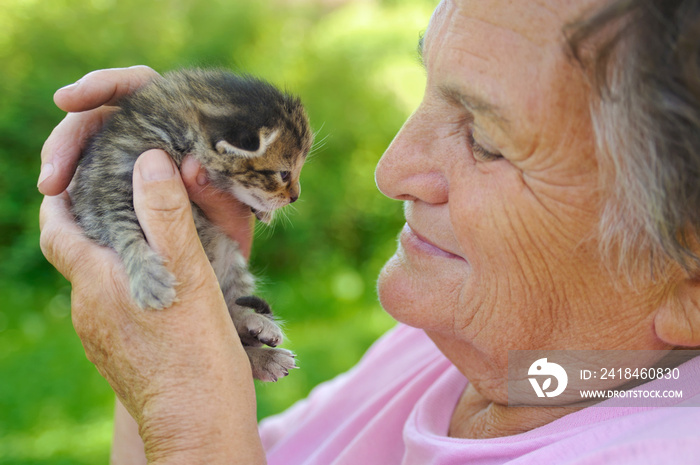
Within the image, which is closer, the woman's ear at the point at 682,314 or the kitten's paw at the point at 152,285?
the woman's ear at the point at 682,314

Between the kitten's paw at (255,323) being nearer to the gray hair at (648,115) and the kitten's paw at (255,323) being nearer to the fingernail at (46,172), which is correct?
the fingernail at (46,172)

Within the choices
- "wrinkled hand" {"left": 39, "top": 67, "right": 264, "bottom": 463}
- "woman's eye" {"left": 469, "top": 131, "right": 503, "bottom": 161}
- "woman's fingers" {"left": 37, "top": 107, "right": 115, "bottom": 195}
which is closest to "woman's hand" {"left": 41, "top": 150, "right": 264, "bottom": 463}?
"wrinkled hand" {"left": 39, "top": 67, "right": 264, "bottom": 463}

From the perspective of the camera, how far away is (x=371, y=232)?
648 cm

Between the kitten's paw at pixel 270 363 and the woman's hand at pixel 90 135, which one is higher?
the woman's hand at pixel 90 135

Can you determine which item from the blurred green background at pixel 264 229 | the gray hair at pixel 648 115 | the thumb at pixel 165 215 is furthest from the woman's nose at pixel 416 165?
the blurred green background at pixel 264 229

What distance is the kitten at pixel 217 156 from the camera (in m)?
1.82

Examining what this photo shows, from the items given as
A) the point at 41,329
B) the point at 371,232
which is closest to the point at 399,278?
the point at 41,329

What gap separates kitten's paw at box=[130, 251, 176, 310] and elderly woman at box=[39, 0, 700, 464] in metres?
0.04

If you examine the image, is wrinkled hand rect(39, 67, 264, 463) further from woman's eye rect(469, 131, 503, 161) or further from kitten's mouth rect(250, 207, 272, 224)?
woman's eye rect(469, 131, 503, 161)

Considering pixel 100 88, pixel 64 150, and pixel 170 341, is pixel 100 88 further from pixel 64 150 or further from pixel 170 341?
pixel 170 341

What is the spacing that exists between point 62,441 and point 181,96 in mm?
2515

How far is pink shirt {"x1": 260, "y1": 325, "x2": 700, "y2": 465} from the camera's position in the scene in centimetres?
122

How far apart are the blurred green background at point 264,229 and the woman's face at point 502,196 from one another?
7.90 ft

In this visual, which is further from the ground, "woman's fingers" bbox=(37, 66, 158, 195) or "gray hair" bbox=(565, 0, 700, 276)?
"woman's fingers" bbox=(37, 66, 158, 195)
